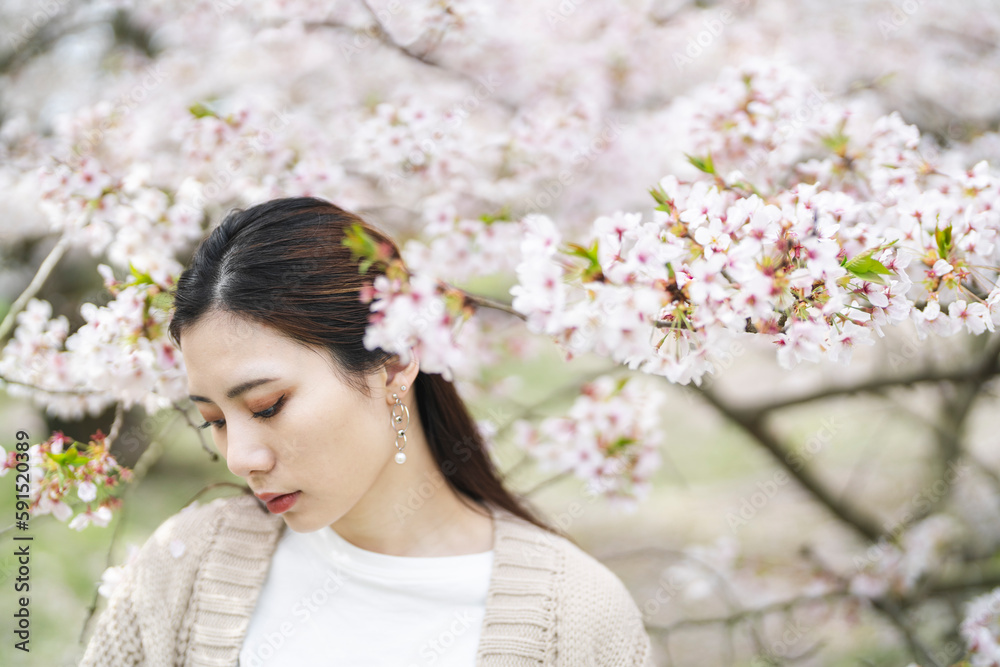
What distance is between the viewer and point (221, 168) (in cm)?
171

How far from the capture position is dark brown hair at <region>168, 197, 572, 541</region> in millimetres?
1012

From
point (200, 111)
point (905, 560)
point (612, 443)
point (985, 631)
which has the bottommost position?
point (905, 560)

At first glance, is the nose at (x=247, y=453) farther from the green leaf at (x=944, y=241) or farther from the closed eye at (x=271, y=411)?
the green leaf at (x=944, y=241)

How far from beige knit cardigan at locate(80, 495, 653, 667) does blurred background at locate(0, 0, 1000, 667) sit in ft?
0.94

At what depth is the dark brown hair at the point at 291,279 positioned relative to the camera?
101cm

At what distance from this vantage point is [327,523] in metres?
1.07

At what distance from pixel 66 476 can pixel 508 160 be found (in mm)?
1365

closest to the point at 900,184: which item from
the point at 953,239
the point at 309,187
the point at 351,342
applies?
the point at 953,239

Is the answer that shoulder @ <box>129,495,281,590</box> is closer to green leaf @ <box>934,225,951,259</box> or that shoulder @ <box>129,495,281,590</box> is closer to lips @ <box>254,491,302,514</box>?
lips @ <box>254,491,302,514</box>

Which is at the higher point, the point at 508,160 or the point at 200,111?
the point at 200,111

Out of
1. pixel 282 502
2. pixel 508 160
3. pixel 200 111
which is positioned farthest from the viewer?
pixel 508 160

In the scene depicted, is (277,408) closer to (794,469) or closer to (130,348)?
(130,348)

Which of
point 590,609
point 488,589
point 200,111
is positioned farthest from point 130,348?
point 590,609

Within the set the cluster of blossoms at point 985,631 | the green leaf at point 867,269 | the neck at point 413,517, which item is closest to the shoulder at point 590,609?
the neck at point 413,517
